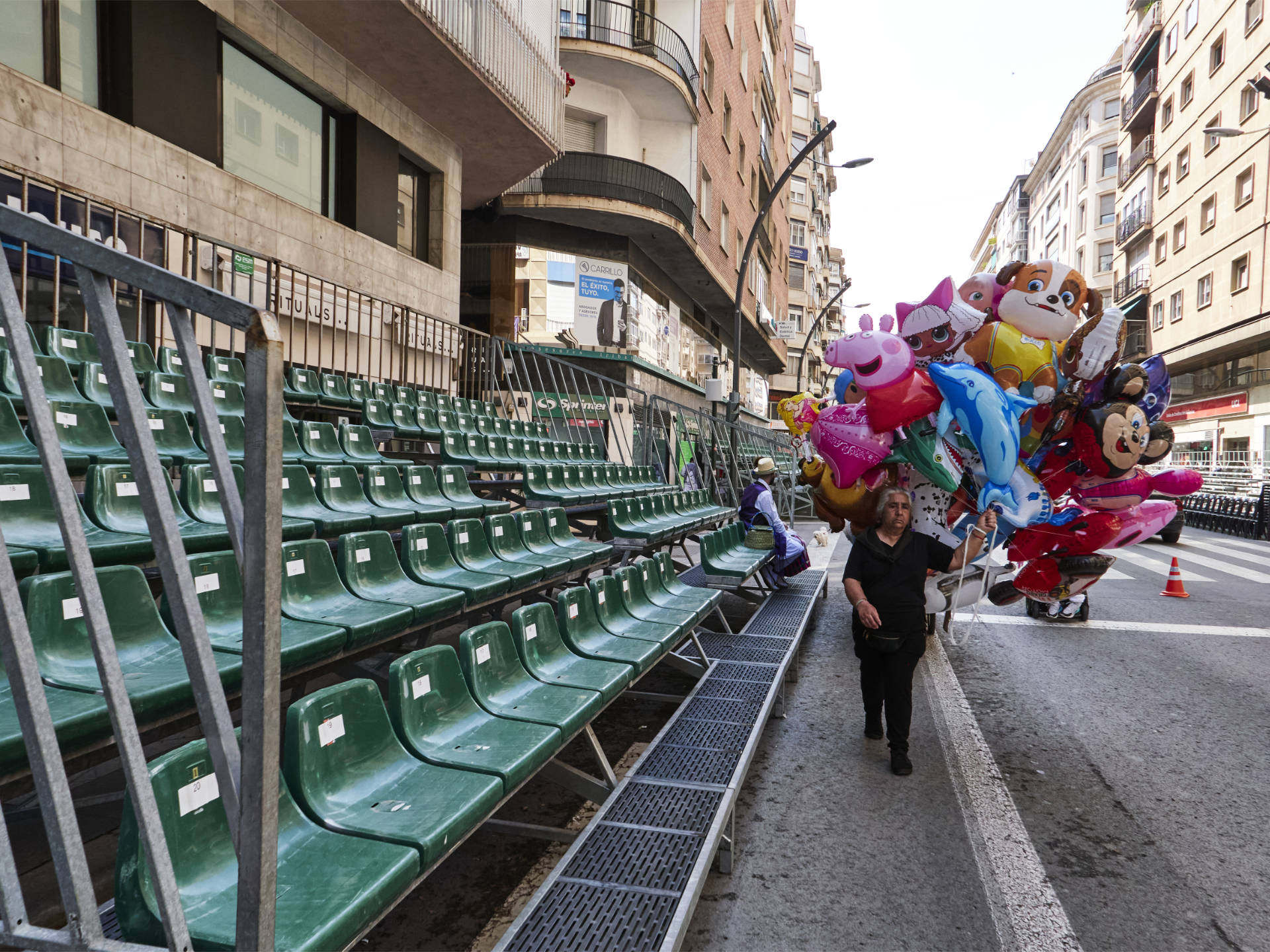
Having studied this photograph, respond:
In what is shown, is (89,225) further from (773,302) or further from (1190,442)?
(1190,442)

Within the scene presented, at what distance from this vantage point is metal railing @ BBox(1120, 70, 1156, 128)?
41562 millimetres

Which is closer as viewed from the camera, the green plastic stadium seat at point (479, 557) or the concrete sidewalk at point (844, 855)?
the concrete sidewalk at point (844, 855)

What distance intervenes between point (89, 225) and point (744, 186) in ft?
94.9

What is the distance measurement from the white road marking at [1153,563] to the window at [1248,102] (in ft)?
74.3

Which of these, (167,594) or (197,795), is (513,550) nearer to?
(197,795)

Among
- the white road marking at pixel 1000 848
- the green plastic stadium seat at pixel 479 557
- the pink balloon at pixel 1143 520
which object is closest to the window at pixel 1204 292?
the pink balloon at pixel 1143 520

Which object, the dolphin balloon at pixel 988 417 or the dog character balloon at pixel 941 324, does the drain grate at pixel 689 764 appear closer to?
the dolphin balloon at pixel 988 417

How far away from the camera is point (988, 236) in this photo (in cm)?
13425

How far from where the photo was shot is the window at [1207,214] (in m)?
33.4

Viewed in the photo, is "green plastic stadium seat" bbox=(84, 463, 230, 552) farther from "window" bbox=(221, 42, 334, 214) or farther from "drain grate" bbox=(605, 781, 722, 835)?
"window" bbox=(221, 42, 334, 214)

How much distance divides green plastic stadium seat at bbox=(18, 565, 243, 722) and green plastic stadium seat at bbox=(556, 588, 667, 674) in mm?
1919

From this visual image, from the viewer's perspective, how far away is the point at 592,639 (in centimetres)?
481

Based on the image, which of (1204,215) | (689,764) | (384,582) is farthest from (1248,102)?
(384,582)

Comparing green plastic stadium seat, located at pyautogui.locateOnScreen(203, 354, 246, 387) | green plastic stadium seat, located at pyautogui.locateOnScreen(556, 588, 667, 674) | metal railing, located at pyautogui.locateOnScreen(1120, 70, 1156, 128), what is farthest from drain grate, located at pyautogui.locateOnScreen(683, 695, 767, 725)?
metal railing, located at pyautogui.locateOnScreen(1120, 70, 1156, 128)
